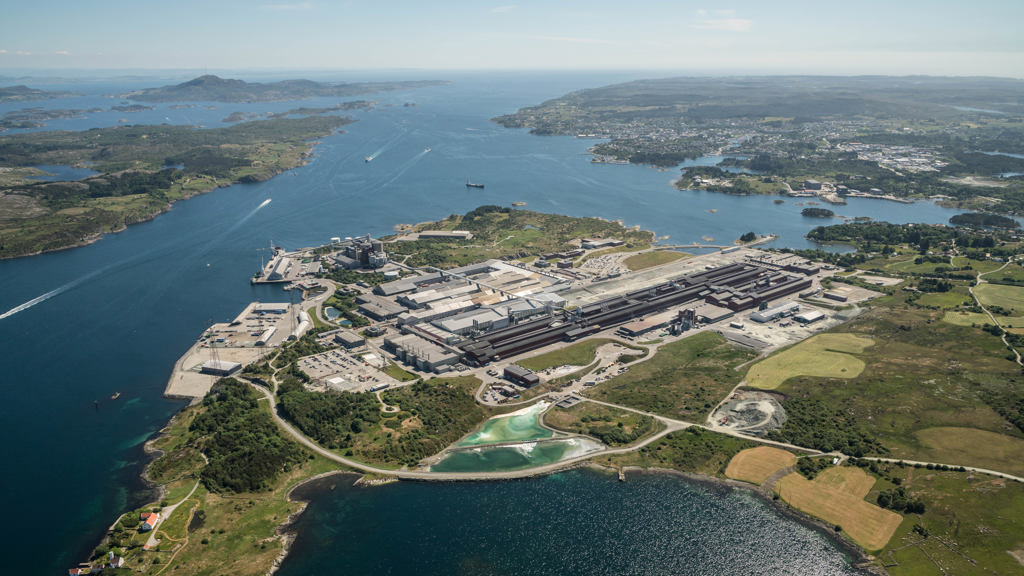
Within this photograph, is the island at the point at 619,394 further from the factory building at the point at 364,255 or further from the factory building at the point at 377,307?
the factory building at the point at 364,255

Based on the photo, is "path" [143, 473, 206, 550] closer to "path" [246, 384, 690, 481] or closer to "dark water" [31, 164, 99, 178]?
"path" [246, 384, 690, 481]

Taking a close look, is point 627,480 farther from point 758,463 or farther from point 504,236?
point 504,236

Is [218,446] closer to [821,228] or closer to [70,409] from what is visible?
[70,409]

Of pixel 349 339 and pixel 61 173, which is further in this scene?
pixel 61 173

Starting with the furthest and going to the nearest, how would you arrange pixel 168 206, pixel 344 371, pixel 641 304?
pixel 168 206 < pixel 641 304 < pixel 344 371

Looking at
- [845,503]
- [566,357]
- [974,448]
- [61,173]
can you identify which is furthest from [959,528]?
[61,173]

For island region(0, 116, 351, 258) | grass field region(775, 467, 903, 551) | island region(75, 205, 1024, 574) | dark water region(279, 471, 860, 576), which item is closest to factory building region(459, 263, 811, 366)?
island region(75, 205, 1024, 574)

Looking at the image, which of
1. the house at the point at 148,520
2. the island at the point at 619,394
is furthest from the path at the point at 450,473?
the house at the point at 148,520
